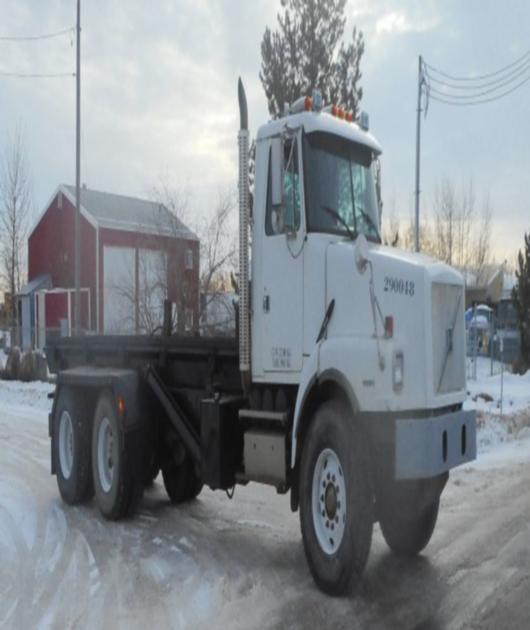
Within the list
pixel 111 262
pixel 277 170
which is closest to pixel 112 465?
pixel 277 170

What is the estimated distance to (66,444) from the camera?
915 centimetres

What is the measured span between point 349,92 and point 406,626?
15.3 m

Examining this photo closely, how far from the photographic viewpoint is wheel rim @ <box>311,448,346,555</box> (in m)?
5.52

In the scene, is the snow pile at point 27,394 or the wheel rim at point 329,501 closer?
the wheel rim at point 329,501

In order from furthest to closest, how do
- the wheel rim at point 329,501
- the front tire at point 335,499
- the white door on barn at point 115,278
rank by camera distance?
the white door on barn at point 115,278
the wheel rim at point 329,501
the front tire at point 335,499

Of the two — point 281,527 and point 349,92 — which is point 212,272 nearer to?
point 349,92

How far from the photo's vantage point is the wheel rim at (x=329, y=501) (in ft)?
18.1

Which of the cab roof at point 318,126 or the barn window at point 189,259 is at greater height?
the barn window at point 189,259

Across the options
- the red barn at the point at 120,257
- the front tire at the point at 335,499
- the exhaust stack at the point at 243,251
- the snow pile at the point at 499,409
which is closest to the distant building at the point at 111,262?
the red barn at the point at 120,257

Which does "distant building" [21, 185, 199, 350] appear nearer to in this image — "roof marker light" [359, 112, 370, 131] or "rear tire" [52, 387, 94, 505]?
"rear tire" [52, 387, 94, 505]

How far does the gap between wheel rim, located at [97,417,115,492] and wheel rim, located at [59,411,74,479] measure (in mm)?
613

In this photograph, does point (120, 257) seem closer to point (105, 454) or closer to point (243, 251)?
point (105, 454)

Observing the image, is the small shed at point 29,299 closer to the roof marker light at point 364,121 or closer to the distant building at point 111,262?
the distant building at point 111,262

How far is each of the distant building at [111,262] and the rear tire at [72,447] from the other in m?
12.7
